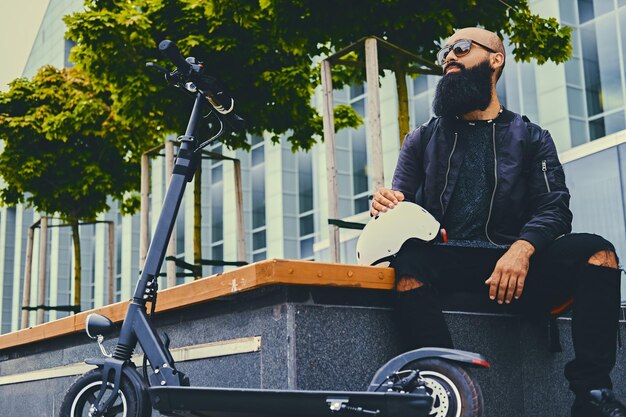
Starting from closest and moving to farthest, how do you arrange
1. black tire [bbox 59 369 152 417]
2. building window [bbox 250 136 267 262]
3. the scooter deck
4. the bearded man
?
the scooter deck, black tire [bbox 59 369 152 417], the bearded man, building window [bbox 250 136 267 262]

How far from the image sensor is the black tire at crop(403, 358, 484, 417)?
301cm

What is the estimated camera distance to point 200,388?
3170mm

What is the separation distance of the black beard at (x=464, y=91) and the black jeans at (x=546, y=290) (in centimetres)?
70

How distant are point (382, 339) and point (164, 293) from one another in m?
1.13

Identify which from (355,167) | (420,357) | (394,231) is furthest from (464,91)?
(355,167)

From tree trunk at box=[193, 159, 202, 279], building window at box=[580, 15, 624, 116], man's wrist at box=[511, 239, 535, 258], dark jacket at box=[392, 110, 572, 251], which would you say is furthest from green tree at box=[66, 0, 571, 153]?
building window at box=[580, 15, 624, 116]

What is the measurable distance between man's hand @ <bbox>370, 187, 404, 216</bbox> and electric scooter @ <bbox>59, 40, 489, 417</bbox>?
0.71 m

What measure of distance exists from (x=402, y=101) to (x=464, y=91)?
4925 millimetres

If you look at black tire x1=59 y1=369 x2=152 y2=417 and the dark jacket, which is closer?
black tire x1=59 y1=369 x2=152 y2=417

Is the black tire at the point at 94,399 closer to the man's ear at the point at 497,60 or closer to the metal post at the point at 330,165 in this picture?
the man's ear at the point at 497,60

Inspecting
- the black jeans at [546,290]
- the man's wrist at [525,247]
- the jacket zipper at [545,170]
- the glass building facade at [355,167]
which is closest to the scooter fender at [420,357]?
the black jeans at [546,290]

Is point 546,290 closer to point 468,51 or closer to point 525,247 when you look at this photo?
point 525,247

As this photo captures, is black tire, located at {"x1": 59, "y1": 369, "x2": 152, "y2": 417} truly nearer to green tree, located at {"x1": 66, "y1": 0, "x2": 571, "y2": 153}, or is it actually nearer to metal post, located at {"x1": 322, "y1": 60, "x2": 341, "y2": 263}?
metal post, located at {"x1": 322, "y1": 60, "x2": 341, "y2": 263}

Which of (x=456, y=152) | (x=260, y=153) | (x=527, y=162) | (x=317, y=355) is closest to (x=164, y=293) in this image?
(x=317, y=355)
